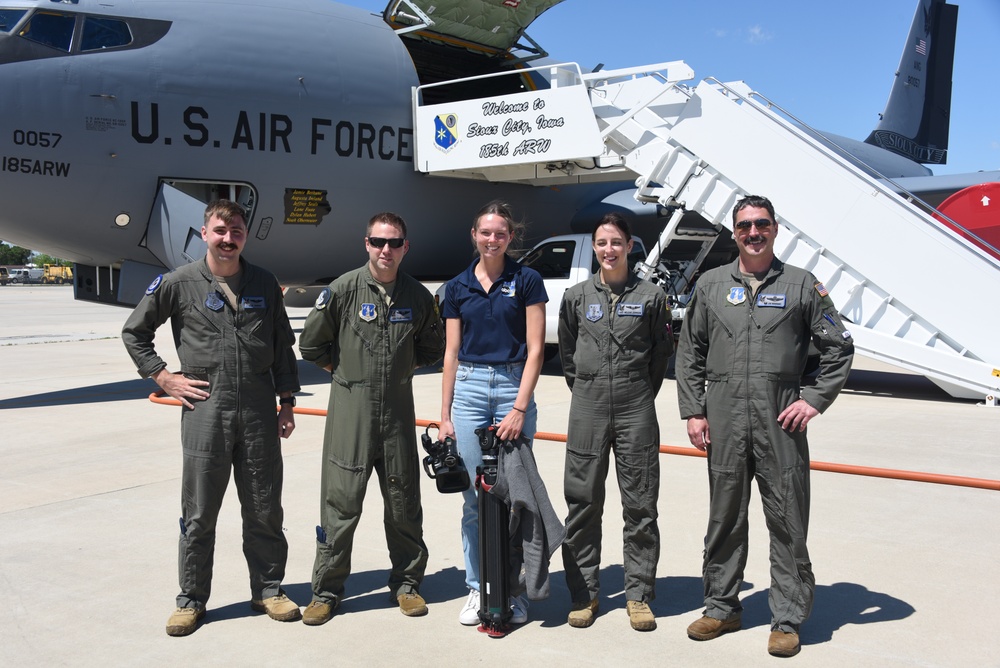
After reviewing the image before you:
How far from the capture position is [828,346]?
3691 millimetres

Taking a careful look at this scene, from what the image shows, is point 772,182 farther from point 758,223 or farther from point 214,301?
point 214,301

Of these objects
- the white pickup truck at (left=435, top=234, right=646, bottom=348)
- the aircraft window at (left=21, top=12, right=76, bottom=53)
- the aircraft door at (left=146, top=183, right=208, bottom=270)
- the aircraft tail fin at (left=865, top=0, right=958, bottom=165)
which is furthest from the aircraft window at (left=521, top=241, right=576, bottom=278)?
the aircraft tail fin at (left=865, top=0, right=958, bottom=165)

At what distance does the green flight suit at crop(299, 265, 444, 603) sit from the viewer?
12.9 ft

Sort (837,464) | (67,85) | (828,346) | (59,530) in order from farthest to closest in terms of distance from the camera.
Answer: (67,85)
(837,464)
(59,530)
(828,346)

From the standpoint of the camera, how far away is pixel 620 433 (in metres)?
3.90

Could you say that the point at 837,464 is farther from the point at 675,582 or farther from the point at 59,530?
the point at 59,530

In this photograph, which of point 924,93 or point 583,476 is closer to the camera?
point 583,476

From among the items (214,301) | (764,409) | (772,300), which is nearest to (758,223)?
(772,300)

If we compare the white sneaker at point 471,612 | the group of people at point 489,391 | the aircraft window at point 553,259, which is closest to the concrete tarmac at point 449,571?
the white sneaker at point 471,612

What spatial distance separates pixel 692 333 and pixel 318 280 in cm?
861

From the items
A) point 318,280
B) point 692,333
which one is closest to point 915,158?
point 318,280

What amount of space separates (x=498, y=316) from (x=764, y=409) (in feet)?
4.09

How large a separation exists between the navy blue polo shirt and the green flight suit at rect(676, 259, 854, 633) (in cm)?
87

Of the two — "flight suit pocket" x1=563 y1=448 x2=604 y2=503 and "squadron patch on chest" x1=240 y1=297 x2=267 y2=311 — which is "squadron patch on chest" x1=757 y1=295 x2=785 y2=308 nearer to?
"flight suit pocket" x1=563 y1=448 x2=604 y2=503
